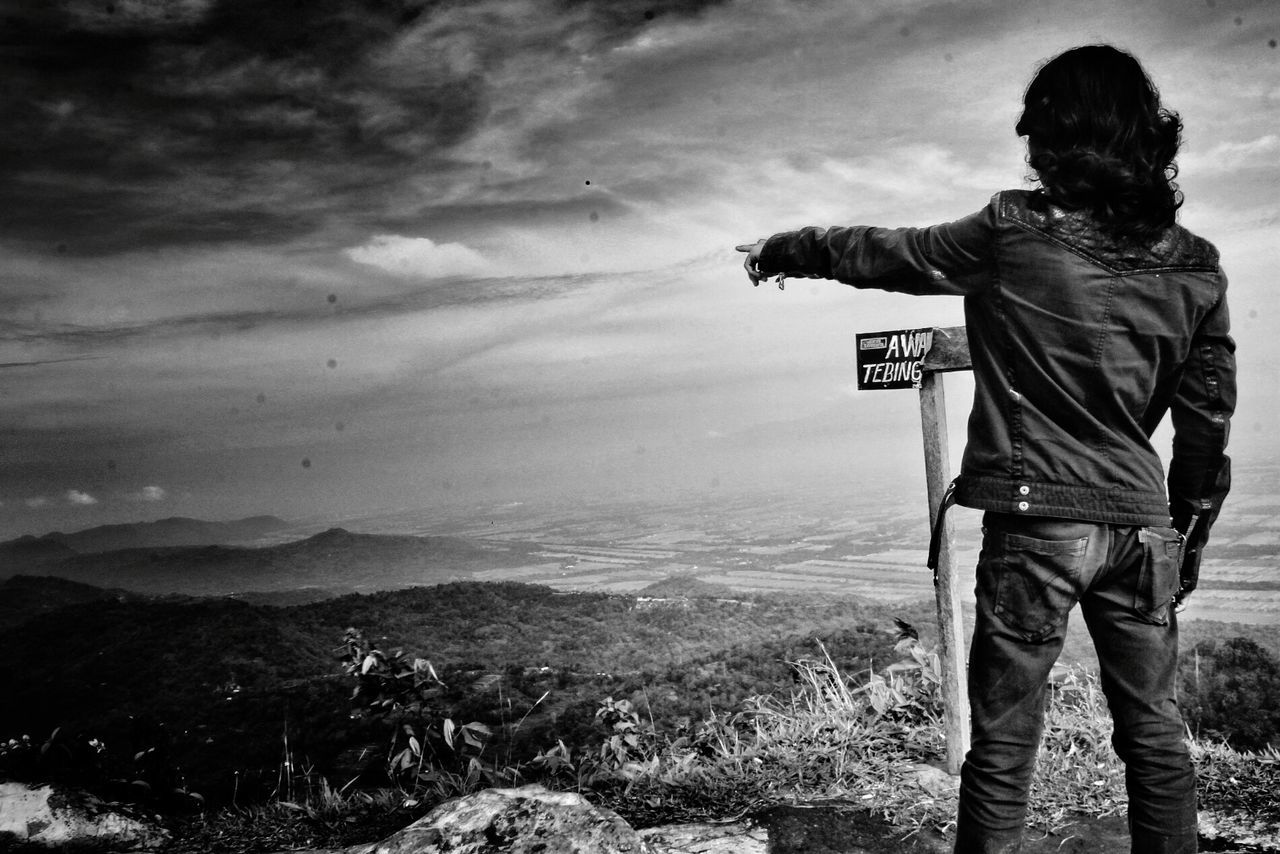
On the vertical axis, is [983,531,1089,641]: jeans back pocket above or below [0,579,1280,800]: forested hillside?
above

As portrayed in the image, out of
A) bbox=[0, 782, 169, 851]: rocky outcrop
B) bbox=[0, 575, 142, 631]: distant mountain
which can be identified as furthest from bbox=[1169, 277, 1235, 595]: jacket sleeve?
bbox=[0, 575, 142, 631]: distant mountain

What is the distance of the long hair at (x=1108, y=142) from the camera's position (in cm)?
212

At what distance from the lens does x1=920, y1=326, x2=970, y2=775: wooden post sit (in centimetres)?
364

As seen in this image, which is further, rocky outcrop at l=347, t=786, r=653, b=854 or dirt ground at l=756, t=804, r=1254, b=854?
dirt ground at l=756, t=804, r=1254, b=854

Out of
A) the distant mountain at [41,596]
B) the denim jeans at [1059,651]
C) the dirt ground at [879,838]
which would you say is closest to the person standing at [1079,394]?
the denim jeans at [1059,651]

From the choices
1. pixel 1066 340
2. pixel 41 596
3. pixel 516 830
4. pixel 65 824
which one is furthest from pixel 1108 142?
pixel 41 596

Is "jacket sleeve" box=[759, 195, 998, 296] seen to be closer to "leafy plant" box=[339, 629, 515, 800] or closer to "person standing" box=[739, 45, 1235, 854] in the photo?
"person standing" box=[739, 45, 1235, 854]

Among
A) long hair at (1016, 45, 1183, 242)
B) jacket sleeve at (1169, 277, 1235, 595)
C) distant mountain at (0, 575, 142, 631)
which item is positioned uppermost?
long hair at (1016, 45, 1183, 242)

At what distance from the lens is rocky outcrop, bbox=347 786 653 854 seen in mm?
3164

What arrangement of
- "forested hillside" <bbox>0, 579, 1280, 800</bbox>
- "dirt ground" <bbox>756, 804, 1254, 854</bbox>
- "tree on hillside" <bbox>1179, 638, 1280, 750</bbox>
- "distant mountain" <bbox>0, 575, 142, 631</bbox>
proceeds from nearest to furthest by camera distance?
1. "dirt ground" <bbox>756, 804, 1254, 854</bbox>
2. "tree on hillside" <bbox>1179, 638, 1280, 750</bbox>
3. "forested hillside" <bbox>0, 579, 1280, 800</bbox>
4. "distant mountain" <bbox>0, 575, 142, 631</bbox>

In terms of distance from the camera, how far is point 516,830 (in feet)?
10.6

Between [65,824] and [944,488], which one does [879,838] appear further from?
[65,824]

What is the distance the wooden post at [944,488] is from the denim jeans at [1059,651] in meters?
1.36

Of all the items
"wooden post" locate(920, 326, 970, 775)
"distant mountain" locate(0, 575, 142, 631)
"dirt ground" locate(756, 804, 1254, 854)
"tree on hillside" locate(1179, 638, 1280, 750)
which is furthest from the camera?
"distant mountain" locate(0, 575, 142, 631)
